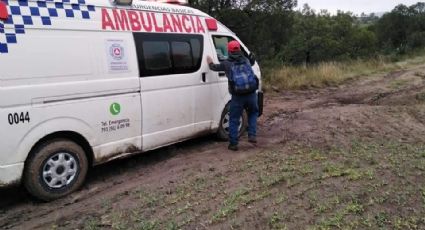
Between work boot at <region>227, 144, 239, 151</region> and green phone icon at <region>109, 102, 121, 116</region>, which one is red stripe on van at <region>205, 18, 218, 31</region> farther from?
green phone icon at <region>109, 102, 121, 116</region>

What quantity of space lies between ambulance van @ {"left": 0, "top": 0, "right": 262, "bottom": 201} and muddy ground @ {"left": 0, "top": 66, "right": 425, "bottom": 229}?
407 mm

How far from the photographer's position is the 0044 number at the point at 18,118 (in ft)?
14.7

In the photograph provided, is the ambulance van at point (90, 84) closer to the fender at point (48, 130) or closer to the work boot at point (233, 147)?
the fender at point (48, 130)

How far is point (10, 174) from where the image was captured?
4.61 meters

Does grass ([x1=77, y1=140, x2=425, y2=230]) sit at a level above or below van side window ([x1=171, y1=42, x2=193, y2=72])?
below

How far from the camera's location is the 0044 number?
14.7 feet

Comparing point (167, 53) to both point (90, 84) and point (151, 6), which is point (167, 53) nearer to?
point (151, 6)

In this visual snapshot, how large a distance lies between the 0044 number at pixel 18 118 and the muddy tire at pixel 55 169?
0.39 meters

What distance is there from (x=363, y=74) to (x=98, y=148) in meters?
13.6

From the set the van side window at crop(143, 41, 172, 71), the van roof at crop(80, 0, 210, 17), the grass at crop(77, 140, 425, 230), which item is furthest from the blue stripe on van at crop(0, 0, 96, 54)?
the grass at crop(77, 140, 425, 230)

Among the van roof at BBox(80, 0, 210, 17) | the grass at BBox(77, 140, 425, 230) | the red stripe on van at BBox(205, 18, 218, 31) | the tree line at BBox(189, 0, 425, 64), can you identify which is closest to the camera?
the grass at BBox(77, 140, 425, 230)

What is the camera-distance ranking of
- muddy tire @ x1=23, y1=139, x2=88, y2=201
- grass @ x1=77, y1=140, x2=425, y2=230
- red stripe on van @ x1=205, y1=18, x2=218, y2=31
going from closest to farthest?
grass @ x1=77, y1=140, x2=425, y2=230, muddy tire @ x1=23, y1=139, x2=88, y2=201, red stripe on van @ x1=205, y1=18, x2=218, y2=31

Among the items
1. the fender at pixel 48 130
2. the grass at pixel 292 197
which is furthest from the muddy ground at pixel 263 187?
the fender at pixel 48 130

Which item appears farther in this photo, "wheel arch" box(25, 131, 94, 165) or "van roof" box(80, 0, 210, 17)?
"van roof" box(80, 0, 210, 17)
